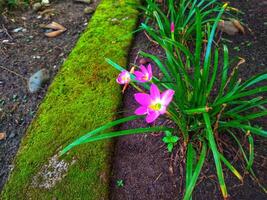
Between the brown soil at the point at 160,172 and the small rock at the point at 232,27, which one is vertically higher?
the small rock at the point at 232,27

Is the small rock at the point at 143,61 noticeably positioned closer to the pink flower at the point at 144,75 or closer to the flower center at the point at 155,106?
the pink flower at the point at 144,75

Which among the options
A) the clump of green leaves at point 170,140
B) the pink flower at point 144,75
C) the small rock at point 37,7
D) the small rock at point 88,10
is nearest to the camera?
the pink flower at point 144,75

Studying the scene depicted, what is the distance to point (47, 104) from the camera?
6.64ft

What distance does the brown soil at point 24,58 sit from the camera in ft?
6.86

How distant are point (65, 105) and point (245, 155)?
1.04 meters

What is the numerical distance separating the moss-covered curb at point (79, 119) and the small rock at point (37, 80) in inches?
7.6

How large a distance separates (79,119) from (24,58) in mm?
1041

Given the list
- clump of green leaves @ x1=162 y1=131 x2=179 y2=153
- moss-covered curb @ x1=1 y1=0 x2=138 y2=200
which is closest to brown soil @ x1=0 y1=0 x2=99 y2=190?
moss-covered curb @ x1=1 y1=0 x2=138 y2=200

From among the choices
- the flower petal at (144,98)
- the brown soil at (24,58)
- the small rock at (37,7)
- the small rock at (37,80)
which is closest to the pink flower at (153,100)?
the flower petal at (144,98)

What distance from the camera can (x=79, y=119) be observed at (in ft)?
6.22

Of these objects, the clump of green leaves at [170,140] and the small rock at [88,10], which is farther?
the small rock at [88,10]

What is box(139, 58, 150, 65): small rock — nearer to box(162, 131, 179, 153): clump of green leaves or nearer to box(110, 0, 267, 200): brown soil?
box(110, 0, 267, 200): brown soil

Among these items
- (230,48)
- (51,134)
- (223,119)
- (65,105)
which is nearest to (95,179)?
(51,134)

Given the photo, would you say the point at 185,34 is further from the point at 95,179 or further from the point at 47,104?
the point at 95,179
